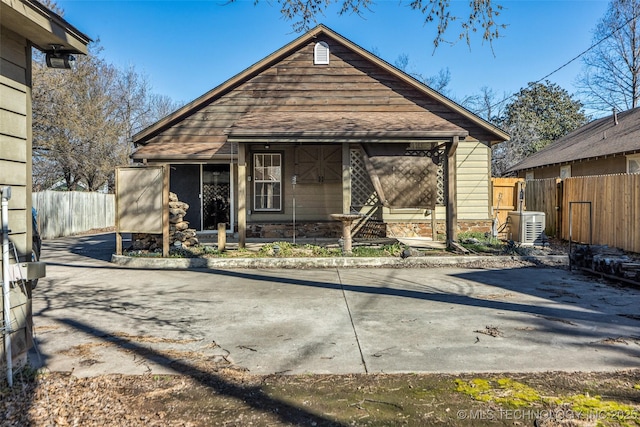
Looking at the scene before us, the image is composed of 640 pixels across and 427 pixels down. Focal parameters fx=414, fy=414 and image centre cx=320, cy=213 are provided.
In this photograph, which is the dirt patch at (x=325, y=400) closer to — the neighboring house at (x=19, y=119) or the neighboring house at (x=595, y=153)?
the neighboring house at (x=19, y=119)

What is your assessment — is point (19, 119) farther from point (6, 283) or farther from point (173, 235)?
point (173, 235)

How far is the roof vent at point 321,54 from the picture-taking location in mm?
13055

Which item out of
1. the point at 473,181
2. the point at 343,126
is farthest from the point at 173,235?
the point at 473,181

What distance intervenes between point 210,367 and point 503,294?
4780 mm

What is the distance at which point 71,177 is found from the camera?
2466 centimetres

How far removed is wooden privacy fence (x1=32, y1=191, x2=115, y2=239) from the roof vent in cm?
1146

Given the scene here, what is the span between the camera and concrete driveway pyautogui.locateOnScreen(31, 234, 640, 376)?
3.73 m

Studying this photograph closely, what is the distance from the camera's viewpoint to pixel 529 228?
1118 centimetres

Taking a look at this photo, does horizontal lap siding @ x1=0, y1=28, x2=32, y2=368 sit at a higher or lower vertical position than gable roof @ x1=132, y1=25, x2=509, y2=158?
lower

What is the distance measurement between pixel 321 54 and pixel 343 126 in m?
3.67

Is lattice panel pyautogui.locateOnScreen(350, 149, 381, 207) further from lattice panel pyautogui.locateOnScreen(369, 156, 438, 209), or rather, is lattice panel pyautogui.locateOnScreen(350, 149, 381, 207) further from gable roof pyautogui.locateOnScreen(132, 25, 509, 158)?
gable roof pyautogui.locateOnScreen(132, 25, 509, 158)

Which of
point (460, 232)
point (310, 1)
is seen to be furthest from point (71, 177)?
point (310, 1)

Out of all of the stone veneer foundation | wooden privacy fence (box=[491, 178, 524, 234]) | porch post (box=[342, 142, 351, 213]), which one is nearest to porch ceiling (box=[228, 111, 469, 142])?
porch post (box=[342, 142, 351, 213])

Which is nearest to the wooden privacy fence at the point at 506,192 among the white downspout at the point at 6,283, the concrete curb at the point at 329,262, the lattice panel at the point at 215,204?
the concrete curb at the point at 329,262
